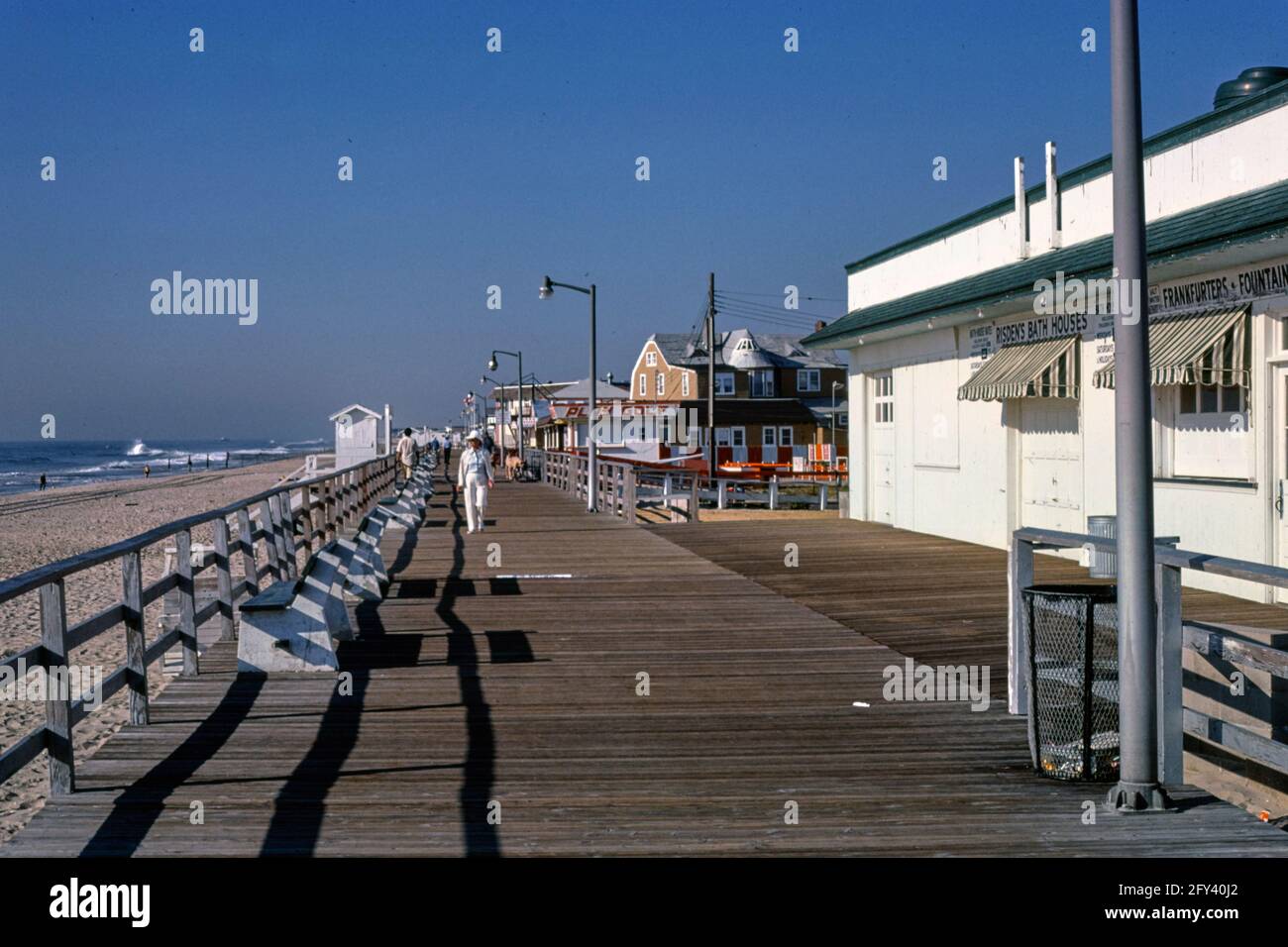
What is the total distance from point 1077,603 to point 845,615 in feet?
20.0

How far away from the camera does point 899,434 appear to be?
22406 millimetres

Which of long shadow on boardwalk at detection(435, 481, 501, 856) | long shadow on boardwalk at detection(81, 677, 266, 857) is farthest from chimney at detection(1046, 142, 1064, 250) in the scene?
long shadow on boardwalk at detection(81, 677, 266, 857)

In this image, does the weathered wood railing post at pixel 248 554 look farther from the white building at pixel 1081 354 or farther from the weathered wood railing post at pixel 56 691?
the white building at pixel 1081 354

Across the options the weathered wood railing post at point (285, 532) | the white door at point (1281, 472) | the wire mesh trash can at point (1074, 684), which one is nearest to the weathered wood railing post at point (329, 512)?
the weathered wood railing post at point (285, 532)

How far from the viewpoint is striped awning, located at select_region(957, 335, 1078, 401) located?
15875 mm

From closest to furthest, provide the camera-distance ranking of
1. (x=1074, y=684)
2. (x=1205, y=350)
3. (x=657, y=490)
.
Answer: (x=1074, y=684) → (x=1205, y=350) → (x=657, y=490)

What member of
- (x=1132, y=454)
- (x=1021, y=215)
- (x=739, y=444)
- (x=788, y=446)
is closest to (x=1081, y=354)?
(x=1021, y=215)

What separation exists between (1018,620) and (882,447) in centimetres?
1615

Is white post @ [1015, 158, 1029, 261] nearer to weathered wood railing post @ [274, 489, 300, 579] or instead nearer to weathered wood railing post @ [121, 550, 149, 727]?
weathered wood railing post @ [274, 489, 300, 579]

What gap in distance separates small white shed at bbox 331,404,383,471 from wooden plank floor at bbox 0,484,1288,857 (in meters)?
28.7

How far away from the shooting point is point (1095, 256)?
1467cm

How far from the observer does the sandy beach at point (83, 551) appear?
39.4ft

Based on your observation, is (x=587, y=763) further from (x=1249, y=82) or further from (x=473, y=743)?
(x=1249, y=82)

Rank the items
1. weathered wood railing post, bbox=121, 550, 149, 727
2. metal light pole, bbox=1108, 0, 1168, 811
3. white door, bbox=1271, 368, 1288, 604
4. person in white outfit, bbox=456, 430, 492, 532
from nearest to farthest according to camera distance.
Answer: metal light pole, bbox=1108, 0, 1168, 811
weathered wood railing post, bbox=121, 550, 149, 727
white door, bbox=1271, 368, 1288, 604
person in white outfit, bbox=456, 430, 492, 532
